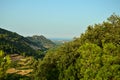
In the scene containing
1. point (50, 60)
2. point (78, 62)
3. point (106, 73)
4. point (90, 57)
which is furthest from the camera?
point (50, 60)

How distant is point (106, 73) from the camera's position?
201 ft

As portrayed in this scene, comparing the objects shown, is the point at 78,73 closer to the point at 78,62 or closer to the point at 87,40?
the point at 78,62

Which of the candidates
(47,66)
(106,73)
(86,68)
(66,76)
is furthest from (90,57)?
(47,66)

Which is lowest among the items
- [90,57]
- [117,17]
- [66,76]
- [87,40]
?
[66,76]

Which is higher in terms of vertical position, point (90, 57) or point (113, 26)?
point (113, 26)

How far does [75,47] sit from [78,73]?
12.3 meters

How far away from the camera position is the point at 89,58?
68875 millimetres

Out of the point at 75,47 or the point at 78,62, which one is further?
the point at 75,47

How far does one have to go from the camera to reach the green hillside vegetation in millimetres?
62875

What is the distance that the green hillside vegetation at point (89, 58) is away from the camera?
6288 cm

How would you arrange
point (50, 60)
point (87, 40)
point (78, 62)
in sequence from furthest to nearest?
point (50, 60) < point (87, 40) < point (78, 62)

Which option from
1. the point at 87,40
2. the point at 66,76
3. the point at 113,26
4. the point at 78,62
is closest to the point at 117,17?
the point at 113,26

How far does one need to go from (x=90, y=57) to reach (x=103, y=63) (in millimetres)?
4968

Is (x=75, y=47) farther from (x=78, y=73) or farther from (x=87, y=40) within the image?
(x=78, y=73)
